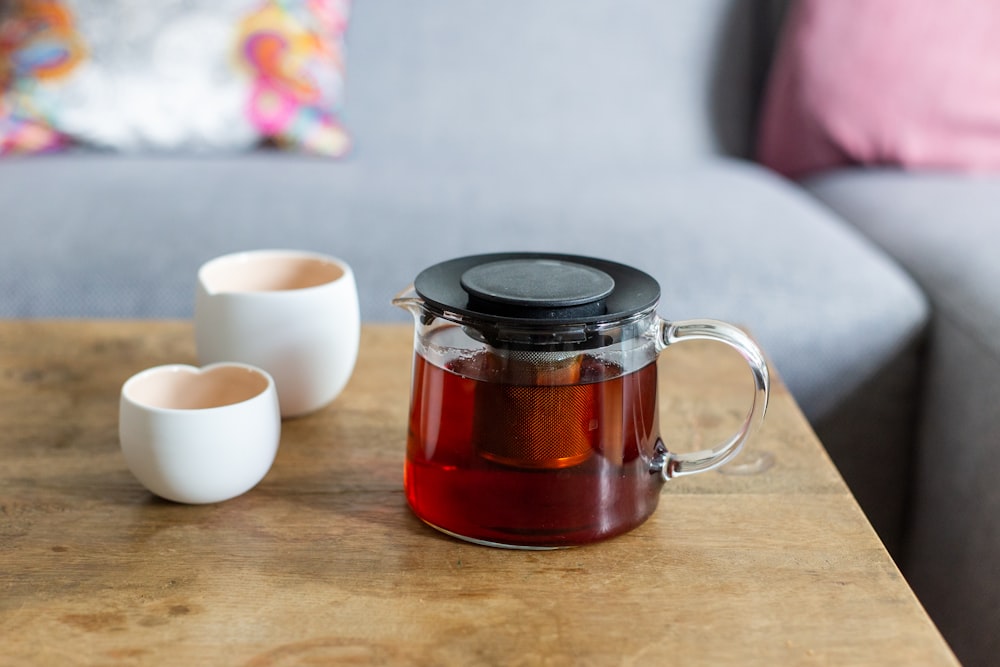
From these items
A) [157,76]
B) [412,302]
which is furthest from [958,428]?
[157,76]

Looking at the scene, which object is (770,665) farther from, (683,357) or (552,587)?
(683,357)

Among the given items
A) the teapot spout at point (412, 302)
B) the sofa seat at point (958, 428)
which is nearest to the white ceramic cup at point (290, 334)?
the teapot spout at point (412, 302)

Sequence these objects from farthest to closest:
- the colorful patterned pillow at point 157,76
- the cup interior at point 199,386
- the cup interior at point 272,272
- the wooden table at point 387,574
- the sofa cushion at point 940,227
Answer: the colorful patterned pillow at point 157,76
the sofa cushion at point 940,227
the cup interior at point 272,272
the cup interior at point 199,386
the wooden table at point 387,574

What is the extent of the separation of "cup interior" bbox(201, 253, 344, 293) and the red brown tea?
218 mm

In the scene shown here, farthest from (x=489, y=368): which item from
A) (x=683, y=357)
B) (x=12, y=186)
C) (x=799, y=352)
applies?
(x=12, y=186)

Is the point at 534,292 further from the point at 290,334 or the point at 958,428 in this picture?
the point at 958,428

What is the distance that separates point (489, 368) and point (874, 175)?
120cm

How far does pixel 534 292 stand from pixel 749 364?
133mm

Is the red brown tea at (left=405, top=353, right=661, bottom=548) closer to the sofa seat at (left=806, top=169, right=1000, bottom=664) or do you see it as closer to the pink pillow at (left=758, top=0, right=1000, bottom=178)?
→ the sofa seat at (left=806, top=169, right=1000, bottom=664)

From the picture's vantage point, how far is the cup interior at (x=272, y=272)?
744mm

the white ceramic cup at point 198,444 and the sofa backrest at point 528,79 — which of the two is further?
the sofa backrest at point 528,79

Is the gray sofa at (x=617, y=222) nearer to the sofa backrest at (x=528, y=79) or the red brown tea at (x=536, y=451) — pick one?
the sofa backrest at (x=528, y=79)

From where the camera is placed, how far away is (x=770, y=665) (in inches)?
18.0

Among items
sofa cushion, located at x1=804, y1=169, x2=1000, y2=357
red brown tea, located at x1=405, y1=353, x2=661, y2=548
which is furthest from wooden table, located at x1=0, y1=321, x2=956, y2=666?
sofa cushion, located at x1=804, y1=169, x2=1000, y2=357
